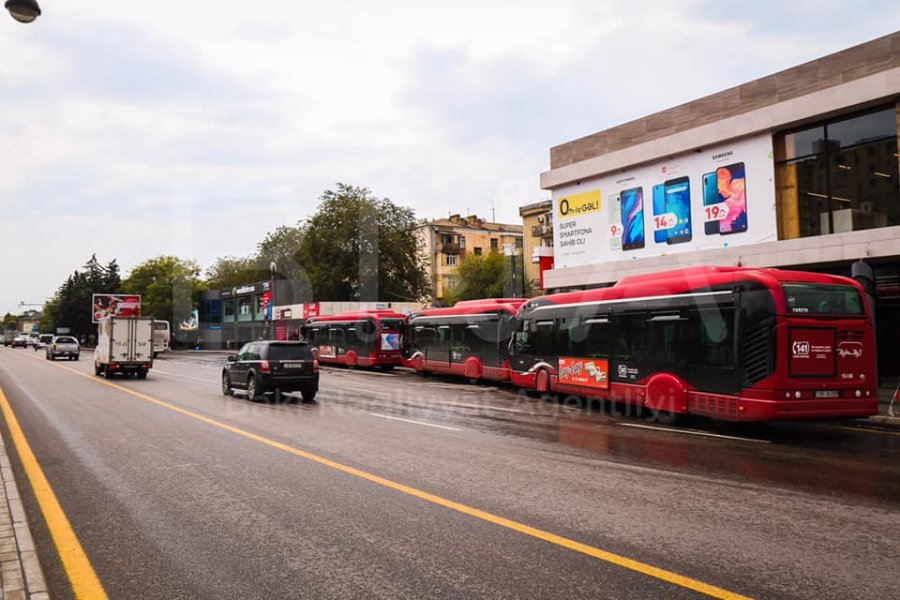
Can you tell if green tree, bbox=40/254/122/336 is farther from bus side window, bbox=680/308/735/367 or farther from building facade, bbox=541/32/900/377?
bus side window, bbox=680/308/735/367

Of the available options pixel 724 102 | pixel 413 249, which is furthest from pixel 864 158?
pixel 413 249

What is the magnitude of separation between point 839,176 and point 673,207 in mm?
5927

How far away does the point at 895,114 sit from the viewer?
18.6m

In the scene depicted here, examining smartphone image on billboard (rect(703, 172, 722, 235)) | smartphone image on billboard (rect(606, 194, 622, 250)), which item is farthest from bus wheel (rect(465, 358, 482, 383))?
smartphone image on billboard (rect(703, 172, 722, 235))

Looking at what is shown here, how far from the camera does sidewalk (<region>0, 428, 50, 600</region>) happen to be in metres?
4.18

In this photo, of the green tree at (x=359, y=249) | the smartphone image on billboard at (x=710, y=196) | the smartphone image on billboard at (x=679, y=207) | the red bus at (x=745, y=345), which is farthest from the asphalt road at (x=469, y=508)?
the green tree at (x=359, y=249)

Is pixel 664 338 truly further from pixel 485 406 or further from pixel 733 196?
pixel 733 196

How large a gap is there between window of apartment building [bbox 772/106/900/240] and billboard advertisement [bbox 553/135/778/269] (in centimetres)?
55

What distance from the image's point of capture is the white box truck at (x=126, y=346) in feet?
89.1

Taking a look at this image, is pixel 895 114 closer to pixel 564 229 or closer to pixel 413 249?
pixel 564 229

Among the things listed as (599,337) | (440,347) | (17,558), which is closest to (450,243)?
(440,347)

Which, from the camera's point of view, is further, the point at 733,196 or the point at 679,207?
the point at 679,207

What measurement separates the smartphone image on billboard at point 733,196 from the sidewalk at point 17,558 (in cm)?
2238

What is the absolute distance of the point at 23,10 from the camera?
7094 millimetres
